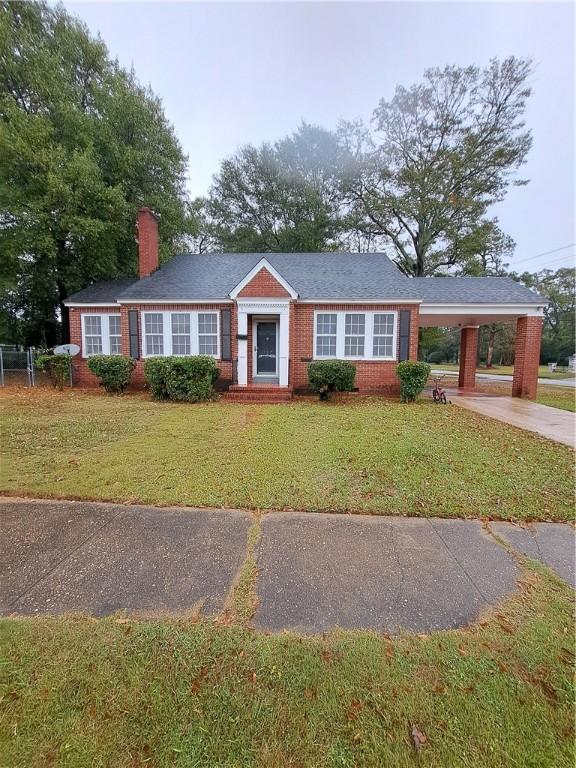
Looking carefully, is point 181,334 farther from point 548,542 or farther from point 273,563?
point 548,542

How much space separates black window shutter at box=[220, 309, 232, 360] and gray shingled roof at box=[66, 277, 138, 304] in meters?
4.26

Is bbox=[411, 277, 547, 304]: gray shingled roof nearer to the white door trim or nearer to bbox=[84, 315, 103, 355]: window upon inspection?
the white door trim

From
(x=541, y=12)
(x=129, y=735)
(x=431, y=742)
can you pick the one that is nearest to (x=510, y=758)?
(x=431, y=742)

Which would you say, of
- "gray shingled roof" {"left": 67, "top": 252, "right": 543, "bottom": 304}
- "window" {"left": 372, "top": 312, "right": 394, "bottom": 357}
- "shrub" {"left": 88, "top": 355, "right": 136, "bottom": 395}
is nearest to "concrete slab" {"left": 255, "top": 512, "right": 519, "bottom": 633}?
"window" {"left": 372, "top": 312, "right": 394, "bottom": 357}

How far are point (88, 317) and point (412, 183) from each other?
20.6 meters

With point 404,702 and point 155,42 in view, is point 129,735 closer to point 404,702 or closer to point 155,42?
point 404,702

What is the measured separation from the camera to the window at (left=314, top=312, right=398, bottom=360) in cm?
1195

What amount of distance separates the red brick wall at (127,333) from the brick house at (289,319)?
0.12 feet

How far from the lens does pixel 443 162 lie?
2097 cm

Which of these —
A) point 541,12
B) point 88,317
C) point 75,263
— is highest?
point 541,12

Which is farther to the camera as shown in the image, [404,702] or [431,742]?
[404,702]

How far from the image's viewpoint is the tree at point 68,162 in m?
13.5

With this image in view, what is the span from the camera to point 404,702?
1.57 m

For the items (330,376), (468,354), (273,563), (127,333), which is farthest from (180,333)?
(468,354)
